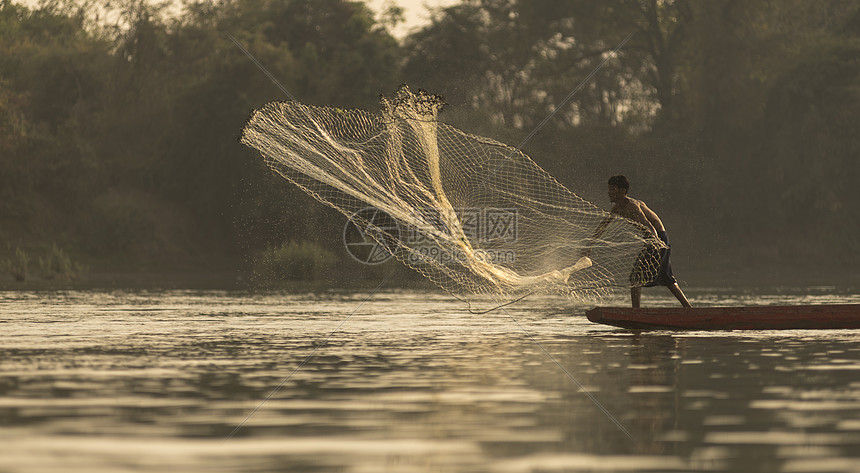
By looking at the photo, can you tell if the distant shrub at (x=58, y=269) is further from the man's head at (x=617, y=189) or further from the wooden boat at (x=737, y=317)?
the wooden boat at (x=737, y=317)

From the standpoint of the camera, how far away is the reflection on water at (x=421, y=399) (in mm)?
8375

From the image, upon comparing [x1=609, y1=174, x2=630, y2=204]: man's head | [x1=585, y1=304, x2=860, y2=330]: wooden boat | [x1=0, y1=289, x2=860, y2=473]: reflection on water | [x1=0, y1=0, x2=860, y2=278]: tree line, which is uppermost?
[x1=0, y1=0, x2=860, y2=278]: tree line

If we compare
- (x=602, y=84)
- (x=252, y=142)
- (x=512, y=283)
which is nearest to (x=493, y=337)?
(x=512, y=283)

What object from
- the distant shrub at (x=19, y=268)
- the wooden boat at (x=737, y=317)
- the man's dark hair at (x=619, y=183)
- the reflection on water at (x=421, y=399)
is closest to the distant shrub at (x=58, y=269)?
the distant shrub at (x=19, y=268)

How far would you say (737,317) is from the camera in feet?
62.3

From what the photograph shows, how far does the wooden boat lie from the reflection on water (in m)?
0.24

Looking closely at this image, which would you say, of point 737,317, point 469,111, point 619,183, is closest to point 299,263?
point 469,111

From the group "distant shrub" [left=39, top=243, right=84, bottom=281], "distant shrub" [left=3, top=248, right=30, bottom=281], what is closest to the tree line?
"distant shrub" [left=39, top=243, right=84, bottom=281]

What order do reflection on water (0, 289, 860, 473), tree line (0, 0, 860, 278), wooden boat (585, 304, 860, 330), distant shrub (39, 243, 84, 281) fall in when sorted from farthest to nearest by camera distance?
tree line (0, 0, 860, 278)
distant shrub (39, 243, 84, 281)
wooden boat (585, 304, 860, 330)
reflection on water (0, 289, 860, 473)

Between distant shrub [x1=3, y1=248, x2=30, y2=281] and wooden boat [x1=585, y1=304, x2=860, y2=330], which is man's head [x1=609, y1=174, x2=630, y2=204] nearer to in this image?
wooden boat [x1=585, y1=304, x2=860, y2=330]

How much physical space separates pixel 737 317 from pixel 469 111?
33471mm

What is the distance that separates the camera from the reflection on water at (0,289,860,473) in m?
8.38

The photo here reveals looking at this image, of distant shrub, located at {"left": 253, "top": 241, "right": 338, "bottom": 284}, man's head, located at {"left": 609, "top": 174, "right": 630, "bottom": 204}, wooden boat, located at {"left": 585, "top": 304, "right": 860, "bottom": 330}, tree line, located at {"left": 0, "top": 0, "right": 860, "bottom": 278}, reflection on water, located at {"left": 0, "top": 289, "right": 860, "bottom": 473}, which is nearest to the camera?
reflection on water, located at {"left": 0, "top": 289, "right": 860, "bottom": 473}

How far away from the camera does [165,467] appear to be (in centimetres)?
796
